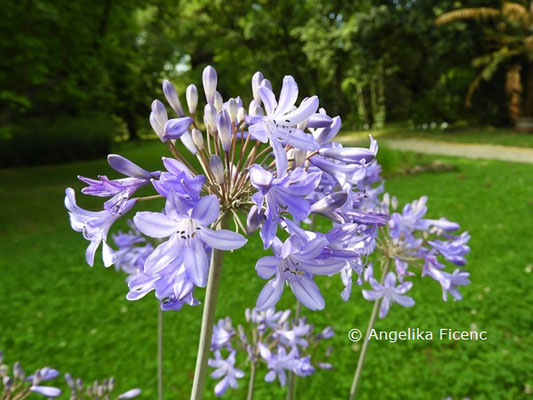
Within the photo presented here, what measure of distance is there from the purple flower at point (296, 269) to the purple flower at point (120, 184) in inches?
14.5

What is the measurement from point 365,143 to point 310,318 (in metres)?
11.0

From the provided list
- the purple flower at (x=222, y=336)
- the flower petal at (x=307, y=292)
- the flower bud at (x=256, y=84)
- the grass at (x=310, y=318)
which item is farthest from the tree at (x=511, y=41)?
the flower petal at (x=307, y=292)

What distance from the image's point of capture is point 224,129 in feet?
3.59

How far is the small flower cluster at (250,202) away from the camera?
0.92 m

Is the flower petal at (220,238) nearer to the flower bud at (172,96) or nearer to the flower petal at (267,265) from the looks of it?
the flower petal at (267,265)

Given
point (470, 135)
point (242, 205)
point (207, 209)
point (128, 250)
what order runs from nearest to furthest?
point (207, 209), point (242, 205), point (128, 250), point (470, 135)

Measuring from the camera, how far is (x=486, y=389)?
3.76m

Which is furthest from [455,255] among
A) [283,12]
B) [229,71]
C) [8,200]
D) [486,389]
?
[283,12]

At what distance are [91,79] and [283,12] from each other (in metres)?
21.0

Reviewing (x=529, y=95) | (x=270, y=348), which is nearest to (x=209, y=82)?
(x=270, y=348)

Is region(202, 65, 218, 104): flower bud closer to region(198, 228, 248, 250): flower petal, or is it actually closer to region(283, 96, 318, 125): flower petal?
region(283, 96, 318, 125): flower petal

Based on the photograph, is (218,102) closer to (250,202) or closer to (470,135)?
(250,202)

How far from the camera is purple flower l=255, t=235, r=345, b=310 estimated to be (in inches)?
37.3

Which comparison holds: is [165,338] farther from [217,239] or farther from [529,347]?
[217,239]
